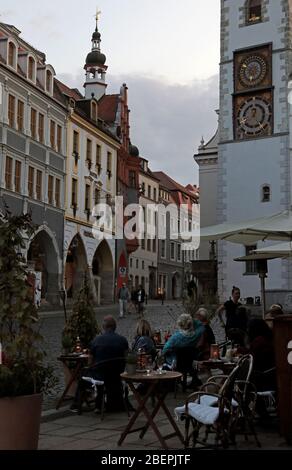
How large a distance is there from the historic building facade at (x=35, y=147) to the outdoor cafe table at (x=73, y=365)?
71.1ft

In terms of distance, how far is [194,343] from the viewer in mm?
10125

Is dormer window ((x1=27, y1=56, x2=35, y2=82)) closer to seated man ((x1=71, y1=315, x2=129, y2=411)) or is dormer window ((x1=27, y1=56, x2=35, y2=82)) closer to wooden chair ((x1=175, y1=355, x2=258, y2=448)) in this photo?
seated man ((x1=71, y1=315, x2=129, y2=411))

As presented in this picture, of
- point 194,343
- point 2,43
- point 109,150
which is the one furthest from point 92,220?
point 194,343

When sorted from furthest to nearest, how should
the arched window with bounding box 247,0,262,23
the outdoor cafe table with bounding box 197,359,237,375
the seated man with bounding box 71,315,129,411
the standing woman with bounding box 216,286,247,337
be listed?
the arched window with bounding box 247,0,262,23, the standing woman with bounding box 216,286,247,337, the seated man with bounding box 71,315,129,411, the outdoor cafe table with bounding box 197,359,237,375

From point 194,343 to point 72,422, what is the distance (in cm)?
240

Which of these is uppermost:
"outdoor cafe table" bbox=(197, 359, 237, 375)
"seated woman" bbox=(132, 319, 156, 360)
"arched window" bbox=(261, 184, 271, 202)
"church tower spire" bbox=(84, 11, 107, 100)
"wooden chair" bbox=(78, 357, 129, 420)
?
"church tower spire" bbox=(84, 11, 107, 100)

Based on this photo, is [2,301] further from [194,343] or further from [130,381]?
[194,343]

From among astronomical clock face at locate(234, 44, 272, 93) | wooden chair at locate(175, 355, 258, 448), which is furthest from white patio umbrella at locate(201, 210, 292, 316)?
astronomical clock face at locate(234, 44, 272, 93)

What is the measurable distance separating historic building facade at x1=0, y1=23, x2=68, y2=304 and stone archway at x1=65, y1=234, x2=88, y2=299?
9.88ft

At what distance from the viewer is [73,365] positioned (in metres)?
9.89

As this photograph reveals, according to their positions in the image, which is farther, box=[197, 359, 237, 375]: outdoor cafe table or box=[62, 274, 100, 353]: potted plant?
box=[62, 274, 100, 353]: potted plant

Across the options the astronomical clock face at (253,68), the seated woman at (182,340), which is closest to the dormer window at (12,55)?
the astronomical clock face at (253,68)

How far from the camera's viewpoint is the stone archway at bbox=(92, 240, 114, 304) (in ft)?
147
